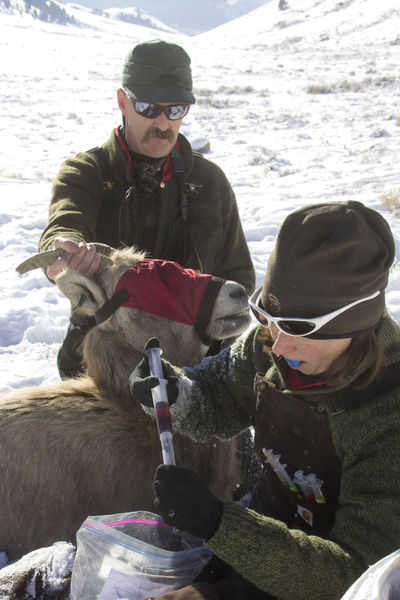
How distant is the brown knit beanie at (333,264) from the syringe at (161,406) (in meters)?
0.63

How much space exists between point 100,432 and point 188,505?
1180mm

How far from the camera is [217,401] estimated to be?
2.77 metres

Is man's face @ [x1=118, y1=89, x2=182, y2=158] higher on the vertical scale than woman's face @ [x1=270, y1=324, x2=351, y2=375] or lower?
higher

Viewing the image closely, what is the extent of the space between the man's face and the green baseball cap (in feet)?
0.28

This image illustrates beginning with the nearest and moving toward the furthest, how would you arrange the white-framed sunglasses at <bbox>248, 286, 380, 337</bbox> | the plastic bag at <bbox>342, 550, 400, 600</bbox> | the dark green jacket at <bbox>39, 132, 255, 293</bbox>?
1. the plastic bag at <bbox>342, 550, 400, 600</bbox>
2. the white-framed sunglasses at <bbox>248, 286, 380, 337</bbox>
3. the dark green jacket at <bbox>39, 132, 255, 293</bbox>

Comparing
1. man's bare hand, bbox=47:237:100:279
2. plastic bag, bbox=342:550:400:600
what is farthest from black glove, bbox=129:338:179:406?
plastic bag, bbox=342:550:400:600

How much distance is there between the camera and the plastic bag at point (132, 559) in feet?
6.41

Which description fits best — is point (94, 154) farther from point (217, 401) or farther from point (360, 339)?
point (360, 339)

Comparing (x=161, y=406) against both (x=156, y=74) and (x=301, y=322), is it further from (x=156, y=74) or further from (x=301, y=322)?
(x=156, y=74)

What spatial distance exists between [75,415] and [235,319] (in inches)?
41.6

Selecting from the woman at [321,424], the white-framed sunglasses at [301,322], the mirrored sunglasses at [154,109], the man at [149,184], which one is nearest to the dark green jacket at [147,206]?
the man at [149,184]

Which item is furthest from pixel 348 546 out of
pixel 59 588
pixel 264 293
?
pixel 59 588

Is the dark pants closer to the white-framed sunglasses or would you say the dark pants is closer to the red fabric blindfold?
the white-framed sunglasses

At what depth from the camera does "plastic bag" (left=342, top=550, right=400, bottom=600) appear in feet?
4.13
